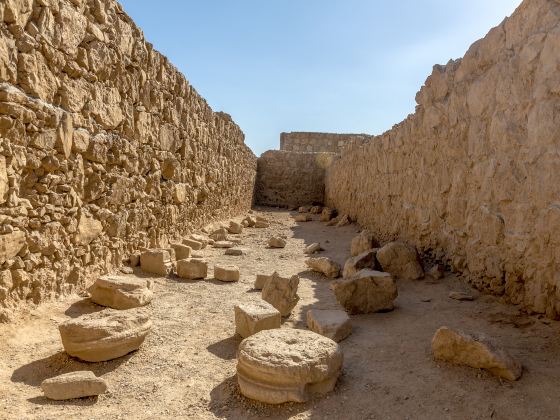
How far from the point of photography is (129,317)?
2.86 meters

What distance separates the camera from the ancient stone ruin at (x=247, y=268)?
7.72 feet

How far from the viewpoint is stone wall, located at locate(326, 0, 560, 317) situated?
9.94 feet

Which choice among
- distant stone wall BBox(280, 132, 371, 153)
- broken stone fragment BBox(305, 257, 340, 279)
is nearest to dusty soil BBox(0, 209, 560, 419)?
broken stone fragment BBox(305, 257, 340, 279)

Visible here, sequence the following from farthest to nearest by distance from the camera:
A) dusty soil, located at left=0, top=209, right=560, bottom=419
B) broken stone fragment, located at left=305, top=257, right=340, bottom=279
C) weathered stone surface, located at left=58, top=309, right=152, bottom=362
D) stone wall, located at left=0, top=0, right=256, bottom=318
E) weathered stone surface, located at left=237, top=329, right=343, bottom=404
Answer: broken stone fragment, located at left=305, top=257, right=340, bottom=279 → stone wall, located at left=0, top=0, right=256, bottom=318 → weathered stone surface, located at left=58, top=309, right=152, bottom=362 → weathered stone surface, located at left=237, top=329, right=343, bottom=404 → dusty soil, located at left=0, top=209, right=560, bottom=419

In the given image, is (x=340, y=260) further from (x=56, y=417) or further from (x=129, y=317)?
(x=56, y=417)

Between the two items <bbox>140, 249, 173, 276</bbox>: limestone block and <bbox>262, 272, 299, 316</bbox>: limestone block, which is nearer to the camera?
<bbox>262, 272, 299, 316</bbox>: limestone block

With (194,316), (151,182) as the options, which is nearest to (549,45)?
(194,316)

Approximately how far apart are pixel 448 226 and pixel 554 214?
1676 mm

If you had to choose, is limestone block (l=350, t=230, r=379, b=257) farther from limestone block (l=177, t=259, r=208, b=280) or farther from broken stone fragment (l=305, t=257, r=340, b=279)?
limestone block (l=177, t=259, r=208, b=280)

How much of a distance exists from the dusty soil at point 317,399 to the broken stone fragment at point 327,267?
1.21m

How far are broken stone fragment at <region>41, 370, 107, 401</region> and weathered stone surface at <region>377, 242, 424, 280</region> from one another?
134 inches

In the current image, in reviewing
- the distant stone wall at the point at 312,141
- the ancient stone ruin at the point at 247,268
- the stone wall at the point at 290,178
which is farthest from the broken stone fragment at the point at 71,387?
the distant stone wall at the point at 312,141

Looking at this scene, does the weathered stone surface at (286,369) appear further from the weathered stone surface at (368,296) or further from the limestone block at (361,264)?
the limestone block at (361,264)

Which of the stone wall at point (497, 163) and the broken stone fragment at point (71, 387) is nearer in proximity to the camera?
the broken stone fragment at point (71, 387)
